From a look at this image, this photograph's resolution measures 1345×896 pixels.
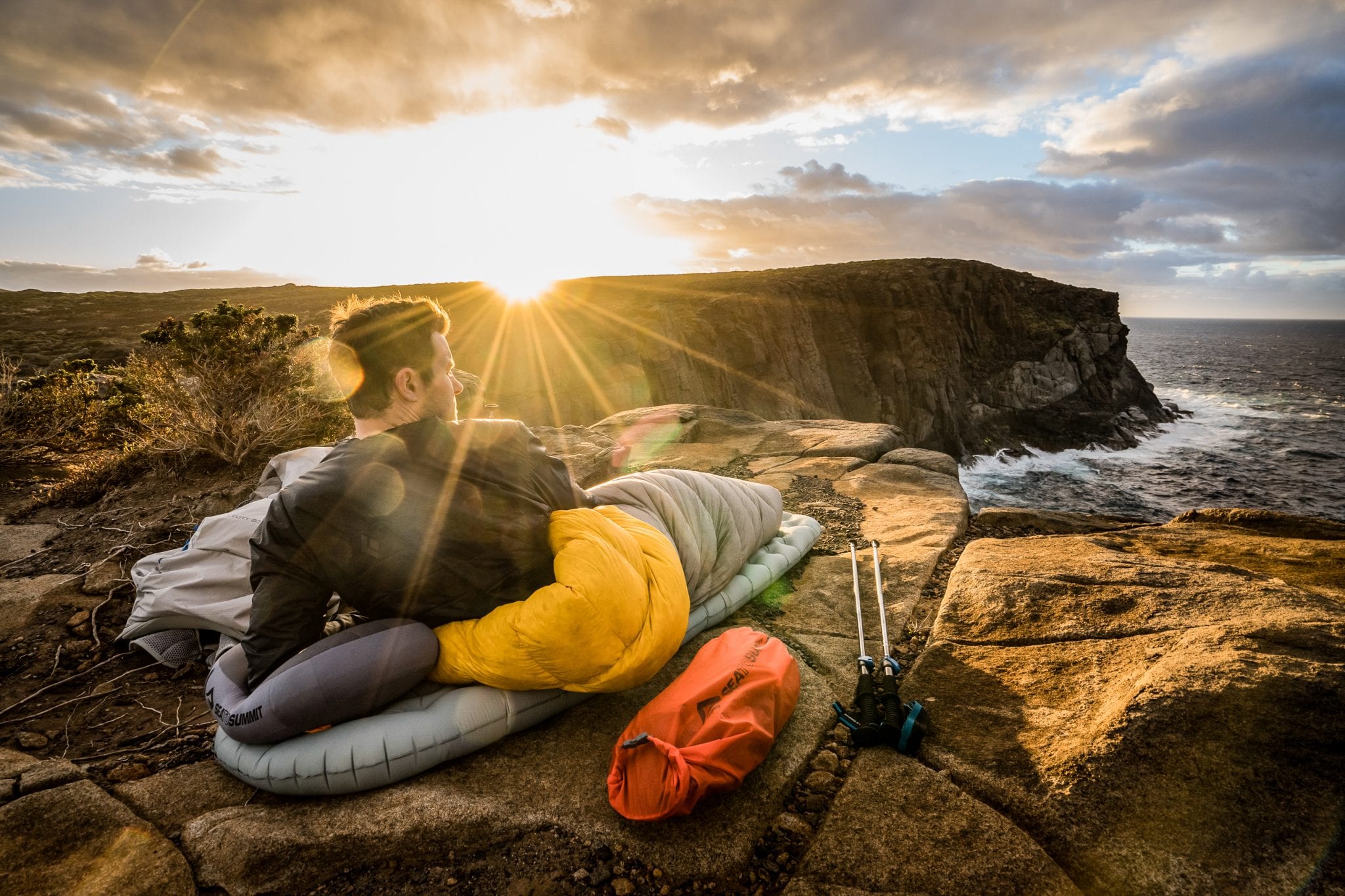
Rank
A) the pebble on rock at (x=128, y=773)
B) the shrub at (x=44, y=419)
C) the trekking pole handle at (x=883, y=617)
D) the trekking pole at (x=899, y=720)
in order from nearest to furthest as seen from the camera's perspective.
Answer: the trekking pole at (x=899, y=720), the pebble on rock at (x=128, y=773), the trekking pole handle at (x=883, y=617), the shrub at (x=44, y=419)

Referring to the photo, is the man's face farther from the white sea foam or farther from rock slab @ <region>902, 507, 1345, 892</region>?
the white sea foam

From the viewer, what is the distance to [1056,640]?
286cm

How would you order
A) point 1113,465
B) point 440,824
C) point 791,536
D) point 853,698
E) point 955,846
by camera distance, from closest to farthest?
point 955,846, point 440,824, point 853,698, point 791,536, point 1113,465

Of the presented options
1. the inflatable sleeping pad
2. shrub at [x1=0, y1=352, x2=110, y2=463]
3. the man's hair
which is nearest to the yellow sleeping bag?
the inflatable sleeping pad

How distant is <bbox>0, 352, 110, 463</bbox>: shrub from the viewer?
7277mm

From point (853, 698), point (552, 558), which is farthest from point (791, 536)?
point (552, 558)

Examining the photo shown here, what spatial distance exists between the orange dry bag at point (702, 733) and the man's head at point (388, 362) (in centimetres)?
163

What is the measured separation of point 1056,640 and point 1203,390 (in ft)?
205

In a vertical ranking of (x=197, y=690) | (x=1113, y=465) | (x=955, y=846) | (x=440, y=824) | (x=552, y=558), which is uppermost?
(x=552, y=558)

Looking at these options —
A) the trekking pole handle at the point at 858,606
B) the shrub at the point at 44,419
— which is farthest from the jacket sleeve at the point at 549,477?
the shrub at the point at 44,419

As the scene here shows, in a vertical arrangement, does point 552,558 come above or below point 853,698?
above

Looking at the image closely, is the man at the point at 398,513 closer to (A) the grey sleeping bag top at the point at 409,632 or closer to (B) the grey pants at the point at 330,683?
(B) the grey pants at the point at 330,683

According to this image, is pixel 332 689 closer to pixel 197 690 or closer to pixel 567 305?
pixel 197 690

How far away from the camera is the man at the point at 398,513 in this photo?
2275 millimetres
